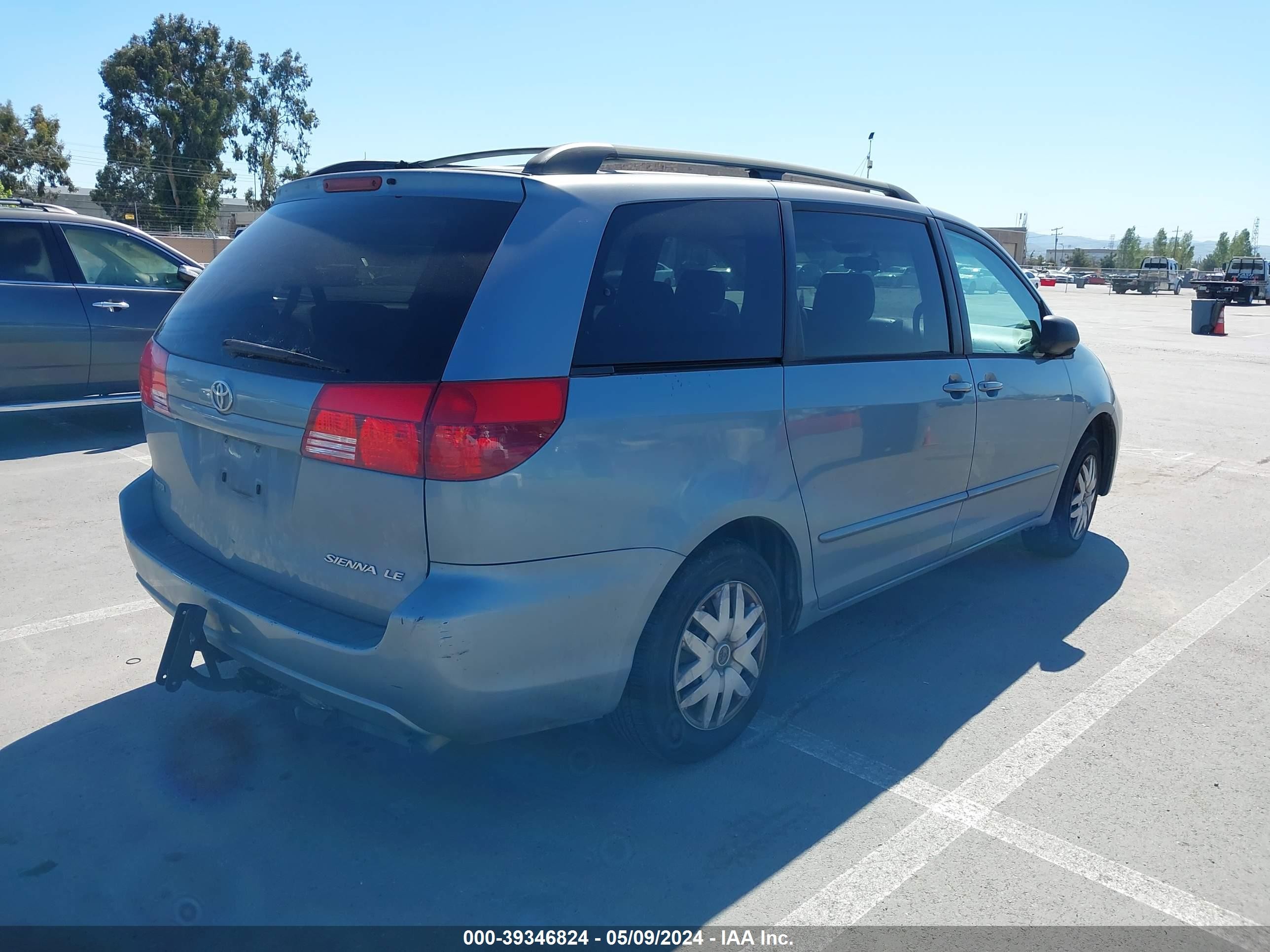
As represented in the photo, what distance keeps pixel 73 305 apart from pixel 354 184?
6212mm

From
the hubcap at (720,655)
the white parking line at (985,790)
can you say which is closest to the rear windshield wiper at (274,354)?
the hubcap at (720,655)

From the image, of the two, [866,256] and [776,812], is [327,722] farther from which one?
[866,256]

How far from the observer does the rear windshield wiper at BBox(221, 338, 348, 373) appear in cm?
282

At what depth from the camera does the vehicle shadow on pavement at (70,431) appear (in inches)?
316

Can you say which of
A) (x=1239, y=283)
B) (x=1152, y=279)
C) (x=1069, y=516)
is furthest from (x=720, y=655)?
(x=1152, y=279)

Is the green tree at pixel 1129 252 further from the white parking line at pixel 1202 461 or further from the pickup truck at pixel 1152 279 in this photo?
the white parking line at pixel 1202 461

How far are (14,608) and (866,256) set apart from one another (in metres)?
4.07

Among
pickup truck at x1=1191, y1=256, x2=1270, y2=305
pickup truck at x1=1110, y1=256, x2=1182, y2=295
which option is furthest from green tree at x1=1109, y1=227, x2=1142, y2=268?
pickup truck at x1=1191, y1=256, x2=1270, y2=305

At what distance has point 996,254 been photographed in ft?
16.9

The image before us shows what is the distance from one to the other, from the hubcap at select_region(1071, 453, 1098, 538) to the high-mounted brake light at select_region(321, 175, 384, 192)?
4218mm

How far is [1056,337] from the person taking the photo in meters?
5.00

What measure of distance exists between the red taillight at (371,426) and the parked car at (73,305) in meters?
6.13

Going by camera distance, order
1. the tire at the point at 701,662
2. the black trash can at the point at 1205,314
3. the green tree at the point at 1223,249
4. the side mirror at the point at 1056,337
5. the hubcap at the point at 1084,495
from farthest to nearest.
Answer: the green tree at the point at 1223,249, the black trash can at the point at 1205,314, the hubcap at the point at 1084,495, the side mirror at the point at 1056,337, the tire at the point at 701,662

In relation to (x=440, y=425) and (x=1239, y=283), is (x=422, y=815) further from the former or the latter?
(x=1239, y=283)
